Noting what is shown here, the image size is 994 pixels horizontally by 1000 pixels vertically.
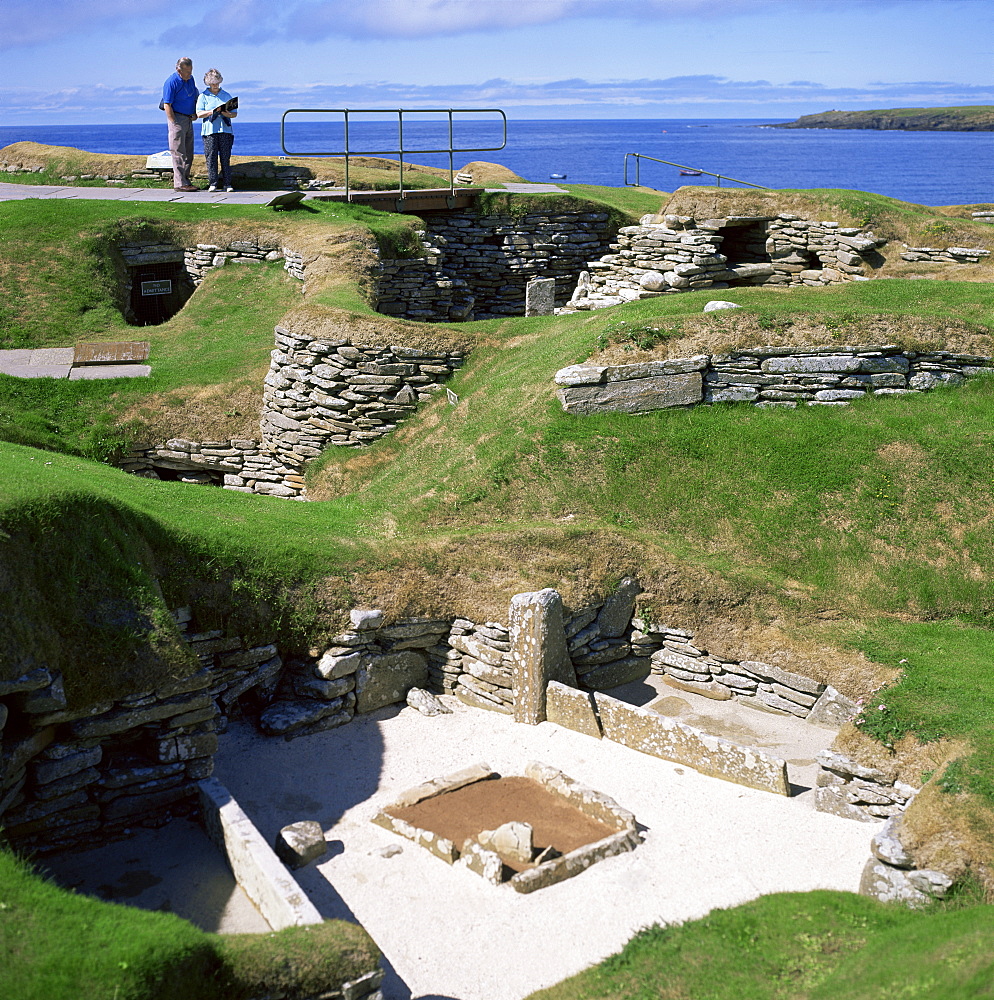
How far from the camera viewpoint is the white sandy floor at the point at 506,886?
8.20m

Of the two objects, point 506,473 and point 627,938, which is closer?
point 627,938

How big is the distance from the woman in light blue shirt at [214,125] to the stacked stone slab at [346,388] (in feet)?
31.3

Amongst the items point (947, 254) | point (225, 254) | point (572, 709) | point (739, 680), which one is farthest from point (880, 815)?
point (225, 254)

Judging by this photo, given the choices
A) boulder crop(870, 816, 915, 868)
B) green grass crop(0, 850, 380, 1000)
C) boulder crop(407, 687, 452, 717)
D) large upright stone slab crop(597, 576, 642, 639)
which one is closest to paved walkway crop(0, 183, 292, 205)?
large upright stone slab crop(597, 576, 642, 639)

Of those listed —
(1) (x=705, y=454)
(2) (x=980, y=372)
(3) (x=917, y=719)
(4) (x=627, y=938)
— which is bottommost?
(4) (x=627, y=938)

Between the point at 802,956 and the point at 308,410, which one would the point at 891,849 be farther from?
the point at 308,410

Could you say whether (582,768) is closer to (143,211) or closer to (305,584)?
(305,584)

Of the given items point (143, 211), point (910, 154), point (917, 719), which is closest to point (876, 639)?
point (917, 719)

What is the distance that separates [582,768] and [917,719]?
12.0 feet

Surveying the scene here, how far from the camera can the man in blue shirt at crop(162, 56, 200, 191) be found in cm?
2478

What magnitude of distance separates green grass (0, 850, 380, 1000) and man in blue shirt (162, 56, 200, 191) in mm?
22529

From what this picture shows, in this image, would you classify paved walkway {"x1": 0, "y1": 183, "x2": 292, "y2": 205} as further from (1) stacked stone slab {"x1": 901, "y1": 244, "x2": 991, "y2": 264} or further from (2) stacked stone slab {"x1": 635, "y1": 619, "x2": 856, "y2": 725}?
(2) stacked stone slab {"x1": 635, "y1": 619, "x2": 856, "y2": 725}

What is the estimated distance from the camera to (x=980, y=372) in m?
15.4

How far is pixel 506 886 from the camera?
879cm
